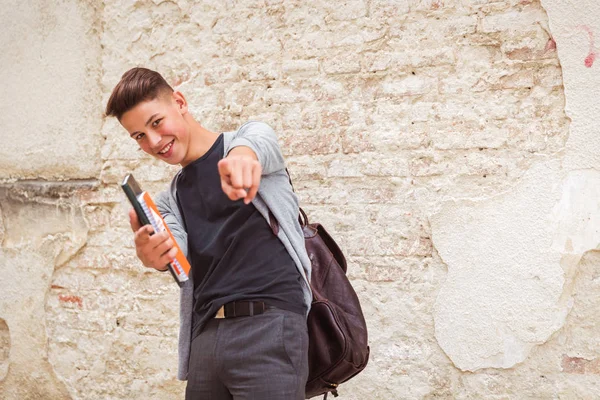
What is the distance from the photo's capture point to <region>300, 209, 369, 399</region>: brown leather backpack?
6.81 feet

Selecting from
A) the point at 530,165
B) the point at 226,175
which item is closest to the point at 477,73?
the point at 530,165

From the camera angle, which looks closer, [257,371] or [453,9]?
[257,371]

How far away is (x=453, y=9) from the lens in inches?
116

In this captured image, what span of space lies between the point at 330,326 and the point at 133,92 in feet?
3.01

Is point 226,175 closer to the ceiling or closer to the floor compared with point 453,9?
closer to the floor

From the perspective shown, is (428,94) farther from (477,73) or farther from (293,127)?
(293,127)

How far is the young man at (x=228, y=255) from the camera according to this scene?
1.88m

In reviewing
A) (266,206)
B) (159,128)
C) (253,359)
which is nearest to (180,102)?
(159,128)

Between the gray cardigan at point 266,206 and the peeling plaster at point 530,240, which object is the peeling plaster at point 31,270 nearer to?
the gray cardigan at point 266,206

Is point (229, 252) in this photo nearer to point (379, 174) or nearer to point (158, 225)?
point (158, 225)

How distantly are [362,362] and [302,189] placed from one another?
1.20 metres

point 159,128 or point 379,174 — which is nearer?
point 159,128

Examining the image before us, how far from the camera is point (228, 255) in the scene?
6.45ft

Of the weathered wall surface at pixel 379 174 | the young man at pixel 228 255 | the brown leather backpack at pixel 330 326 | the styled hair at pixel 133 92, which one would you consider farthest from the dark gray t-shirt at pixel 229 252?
the weathered wall surface at pixel 379 174
